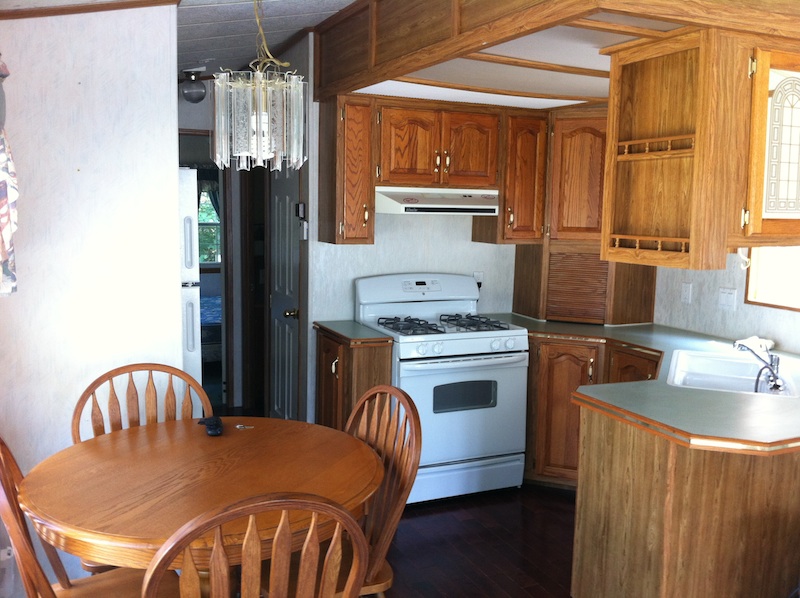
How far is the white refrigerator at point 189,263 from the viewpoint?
4.12 m

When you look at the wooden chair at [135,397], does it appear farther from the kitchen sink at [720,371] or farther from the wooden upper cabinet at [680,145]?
the kitchen sink at [720,371]

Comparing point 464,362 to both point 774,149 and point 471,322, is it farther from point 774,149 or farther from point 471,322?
point 774,149

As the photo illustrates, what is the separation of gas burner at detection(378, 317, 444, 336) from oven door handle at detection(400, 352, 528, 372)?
0.16m

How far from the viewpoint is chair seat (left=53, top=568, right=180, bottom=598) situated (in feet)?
7.11

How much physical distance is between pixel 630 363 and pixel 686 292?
0.71 m

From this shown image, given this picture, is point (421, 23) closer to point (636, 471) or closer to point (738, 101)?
point (738, 101)

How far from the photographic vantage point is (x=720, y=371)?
3.49 metres

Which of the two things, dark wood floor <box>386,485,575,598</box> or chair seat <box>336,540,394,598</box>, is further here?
dark wood floor <box>386,485,575,598</box>

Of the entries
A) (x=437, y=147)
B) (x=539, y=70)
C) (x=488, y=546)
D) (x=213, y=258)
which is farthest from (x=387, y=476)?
(x=213, y=258)

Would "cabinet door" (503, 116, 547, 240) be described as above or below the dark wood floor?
above

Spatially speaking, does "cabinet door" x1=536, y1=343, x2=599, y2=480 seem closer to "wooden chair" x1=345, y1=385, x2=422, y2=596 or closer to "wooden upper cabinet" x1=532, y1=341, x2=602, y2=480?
"wooden upper cabinet" x1=532, y1=341, x2=602, y2=480

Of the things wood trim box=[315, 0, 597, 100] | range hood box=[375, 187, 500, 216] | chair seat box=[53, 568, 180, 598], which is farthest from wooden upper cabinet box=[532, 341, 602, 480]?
chair seat box=[53, 568, 180, 598]

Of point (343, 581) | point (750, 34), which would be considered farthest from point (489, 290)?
point (343, 581)

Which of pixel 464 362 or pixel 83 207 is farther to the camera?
pixel 464 362
